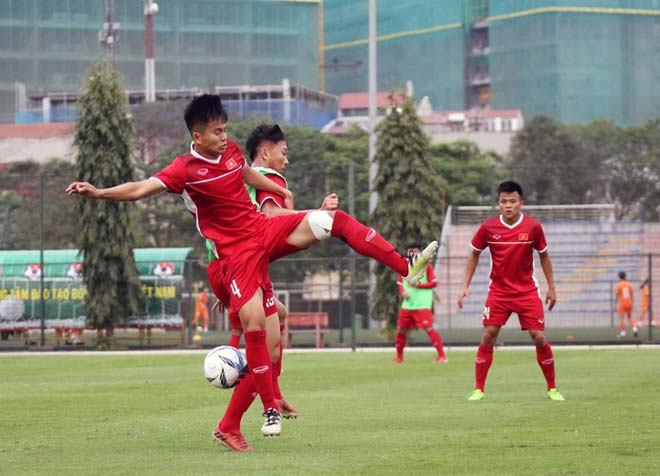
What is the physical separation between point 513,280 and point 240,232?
5384 mm

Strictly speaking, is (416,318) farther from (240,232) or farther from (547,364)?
(240,232)

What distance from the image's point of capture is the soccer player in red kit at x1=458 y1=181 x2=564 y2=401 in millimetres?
13883

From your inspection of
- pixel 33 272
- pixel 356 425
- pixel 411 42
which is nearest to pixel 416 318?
pixel 356 425

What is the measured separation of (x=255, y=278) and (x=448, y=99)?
123 m

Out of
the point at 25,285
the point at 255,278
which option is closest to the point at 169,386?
the point at 255,278

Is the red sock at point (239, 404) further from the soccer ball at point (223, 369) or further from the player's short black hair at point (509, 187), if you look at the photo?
the player's short black hair at point (509, 187)

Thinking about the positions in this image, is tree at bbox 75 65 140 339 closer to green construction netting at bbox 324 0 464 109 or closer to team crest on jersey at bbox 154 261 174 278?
team crest on jersey at bbox 154 261 174 278

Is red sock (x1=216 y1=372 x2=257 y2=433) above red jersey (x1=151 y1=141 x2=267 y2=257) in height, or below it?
below

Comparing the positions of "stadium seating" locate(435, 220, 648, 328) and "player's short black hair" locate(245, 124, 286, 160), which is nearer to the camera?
"player's short black hair" locate(245, 124, 286, 160)

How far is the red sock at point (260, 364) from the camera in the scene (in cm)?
919

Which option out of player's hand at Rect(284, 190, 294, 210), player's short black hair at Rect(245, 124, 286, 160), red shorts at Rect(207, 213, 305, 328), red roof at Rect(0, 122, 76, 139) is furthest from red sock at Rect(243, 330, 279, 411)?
red roof at Rect(0, 122, 76, 139)

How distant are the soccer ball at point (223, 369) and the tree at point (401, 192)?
23516mm

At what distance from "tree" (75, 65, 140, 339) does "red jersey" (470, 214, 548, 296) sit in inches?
762

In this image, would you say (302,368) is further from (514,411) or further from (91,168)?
(91,168)
